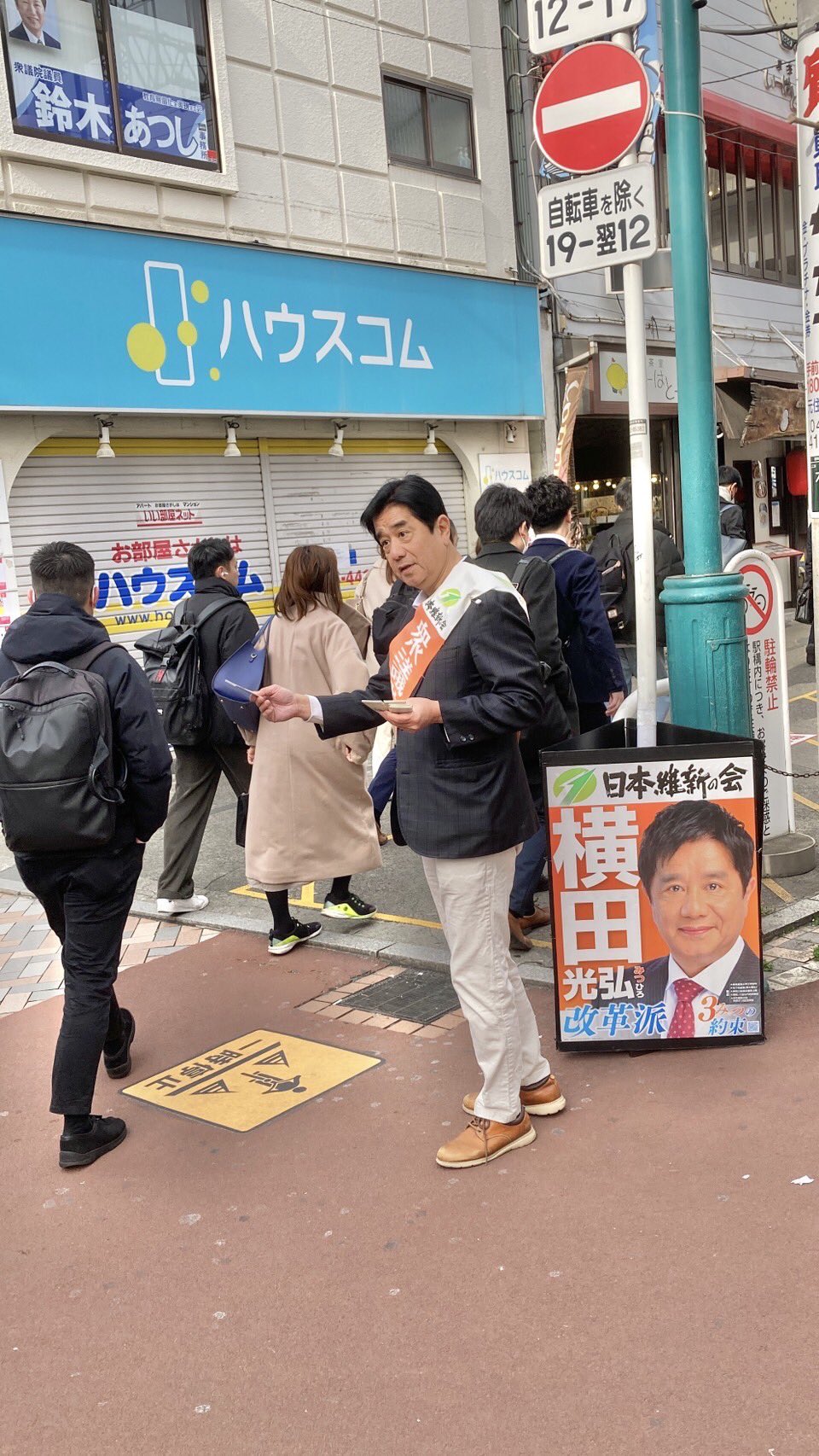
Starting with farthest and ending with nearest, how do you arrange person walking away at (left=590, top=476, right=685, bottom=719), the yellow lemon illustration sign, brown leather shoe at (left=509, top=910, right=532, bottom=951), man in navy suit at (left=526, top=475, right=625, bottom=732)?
the yellow lemon illustration sign
person walking away at (left=590, top=476, right=685, bottom=719)
man in navy suit at (left=526, top=475, right=625, bottom=732)
brown leather shoe at (left=509, top=910, right=532, bottom=951)

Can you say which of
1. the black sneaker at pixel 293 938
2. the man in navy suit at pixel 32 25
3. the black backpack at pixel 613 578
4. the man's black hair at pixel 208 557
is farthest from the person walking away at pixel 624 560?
the man in navy suit at pixel 32 25

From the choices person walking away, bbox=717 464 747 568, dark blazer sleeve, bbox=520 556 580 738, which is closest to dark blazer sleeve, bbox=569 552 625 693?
dark blazer sleeve, bbox=520 556 580 738

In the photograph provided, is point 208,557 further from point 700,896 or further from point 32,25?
point 32,25

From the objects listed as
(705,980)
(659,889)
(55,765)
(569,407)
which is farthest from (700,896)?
(569,407)

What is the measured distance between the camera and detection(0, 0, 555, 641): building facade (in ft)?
30.5

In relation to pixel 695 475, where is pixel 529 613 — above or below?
below

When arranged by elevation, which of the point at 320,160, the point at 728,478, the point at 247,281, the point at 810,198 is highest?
the point at 320,160

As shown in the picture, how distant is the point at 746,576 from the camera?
19.8ft

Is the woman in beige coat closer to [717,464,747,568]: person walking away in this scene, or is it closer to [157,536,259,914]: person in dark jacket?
[157,536,259,914]: person in dark jacket

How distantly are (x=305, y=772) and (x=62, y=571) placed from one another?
6.15 feet

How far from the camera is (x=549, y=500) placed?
578 centimetres

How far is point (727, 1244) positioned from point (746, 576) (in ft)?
11.9

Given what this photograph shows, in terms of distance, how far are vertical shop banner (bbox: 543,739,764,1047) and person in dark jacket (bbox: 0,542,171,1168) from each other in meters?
1.35

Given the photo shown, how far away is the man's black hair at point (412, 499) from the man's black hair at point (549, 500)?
7.36 ft
